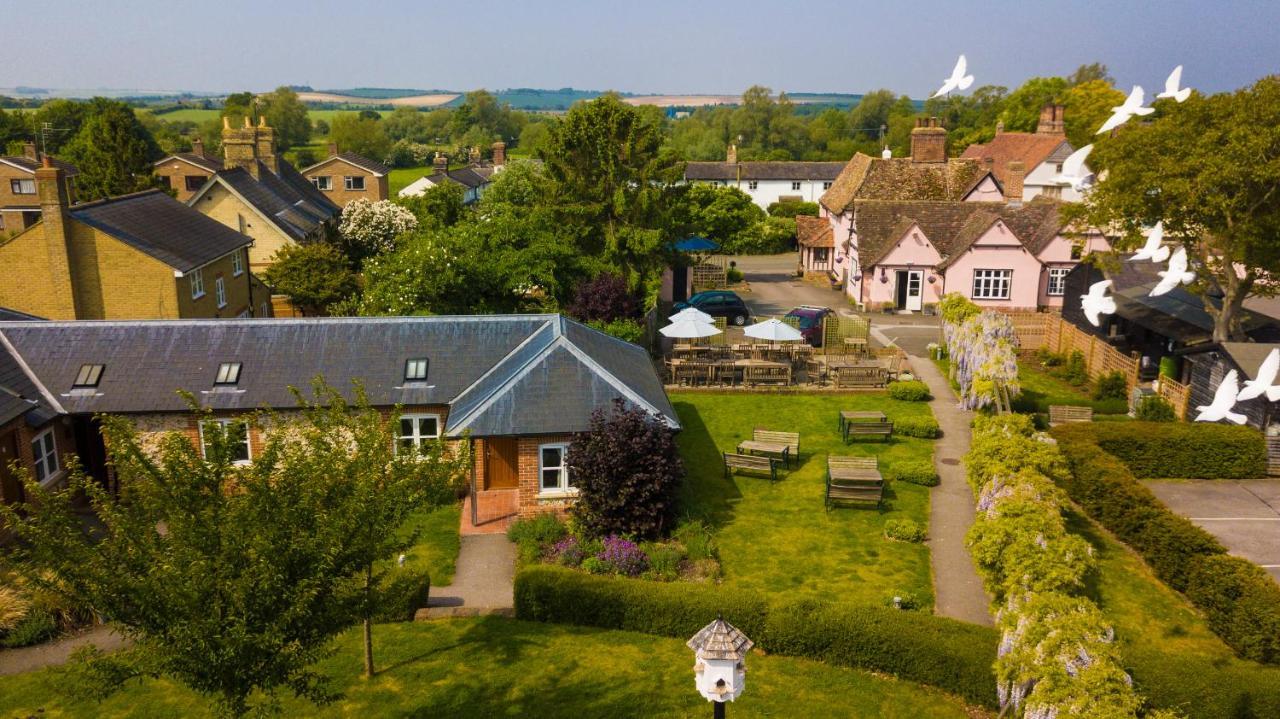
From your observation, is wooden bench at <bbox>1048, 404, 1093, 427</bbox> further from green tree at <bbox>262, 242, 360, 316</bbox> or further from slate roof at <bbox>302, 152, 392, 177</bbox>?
slate roof at <bbox>302, 152, 392, 177</bbox>

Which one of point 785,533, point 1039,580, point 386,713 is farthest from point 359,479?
point 785,533

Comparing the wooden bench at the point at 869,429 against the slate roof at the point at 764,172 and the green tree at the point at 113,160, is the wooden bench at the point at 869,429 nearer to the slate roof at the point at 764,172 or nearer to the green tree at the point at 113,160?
the green tree at the point at 113,160

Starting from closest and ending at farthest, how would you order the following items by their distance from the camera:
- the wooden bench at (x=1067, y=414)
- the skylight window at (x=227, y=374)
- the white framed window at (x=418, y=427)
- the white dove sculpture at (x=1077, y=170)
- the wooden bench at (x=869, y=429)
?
the white dove sculpture at (x=1077, y=170), the skylight window at (x=227, y=374), the white framed window at (x=418, y=427), the wooden bench at (x=869, y=429), the wooden bench at (x=1067, y=414)

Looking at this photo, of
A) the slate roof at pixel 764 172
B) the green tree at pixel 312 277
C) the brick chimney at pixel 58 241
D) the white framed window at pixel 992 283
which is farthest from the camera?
the slate roof at pixel 764 172

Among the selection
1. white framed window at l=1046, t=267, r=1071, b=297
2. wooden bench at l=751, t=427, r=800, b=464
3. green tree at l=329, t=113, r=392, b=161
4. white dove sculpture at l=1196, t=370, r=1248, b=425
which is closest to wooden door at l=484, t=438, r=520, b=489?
wooden bench at l=751, t=427, r=800, b=464

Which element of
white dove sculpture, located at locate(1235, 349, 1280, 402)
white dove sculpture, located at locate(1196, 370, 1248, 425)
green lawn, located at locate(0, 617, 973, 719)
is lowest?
green lawn, located at locate(0, 617, 973, 719)

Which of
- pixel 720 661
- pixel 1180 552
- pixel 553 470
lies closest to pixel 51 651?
pixel 553 470

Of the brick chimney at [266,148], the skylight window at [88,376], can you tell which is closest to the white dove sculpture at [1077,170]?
the skylight window at [88,376]
